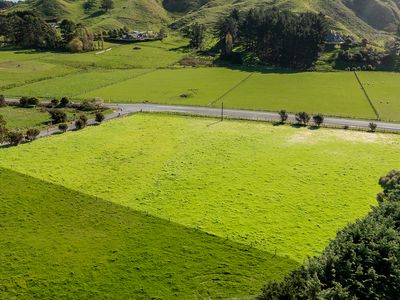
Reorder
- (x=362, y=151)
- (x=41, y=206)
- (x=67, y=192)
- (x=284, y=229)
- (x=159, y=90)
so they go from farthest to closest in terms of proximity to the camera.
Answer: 1. (x=159, y=90)
2. (x=362, y=151)
3. (x=67, y=192)
4. (x=41, y=206)
5. (x=284, y=229)

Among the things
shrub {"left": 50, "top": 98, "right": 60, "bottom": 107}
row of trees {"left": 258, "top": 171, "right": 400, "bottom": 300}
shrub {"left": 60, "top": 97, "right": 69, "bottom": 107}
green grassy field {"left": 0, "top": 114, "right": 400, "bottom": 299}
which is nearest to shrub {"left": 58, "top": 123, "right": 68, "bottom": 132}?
green grassy field {"left": 0, "top": 114, "right": 400, "bottom": 299}

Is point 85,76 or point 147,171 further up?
point 85,76

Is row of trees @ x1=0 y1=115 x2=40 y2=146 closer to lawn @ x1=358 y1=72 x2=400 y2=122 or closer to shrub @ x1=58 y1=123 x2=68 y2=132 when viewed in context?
shrub @ x1=58 y1=123 x2=68 y2=132

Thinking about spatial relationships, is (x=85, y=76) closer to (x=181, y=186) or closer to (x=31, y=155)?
(x=31, y=155)

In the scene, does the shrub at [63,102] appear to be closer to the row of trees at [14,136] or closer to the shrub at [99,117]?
the shrub at [99,117]

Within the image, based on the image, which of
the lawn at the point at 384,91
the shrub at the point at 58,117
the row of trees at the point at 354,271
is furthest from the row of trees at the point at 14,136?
the lawn at the point at 384,91

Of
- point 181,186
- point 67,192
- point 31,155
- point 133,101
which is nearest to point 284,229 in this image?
point 181,186

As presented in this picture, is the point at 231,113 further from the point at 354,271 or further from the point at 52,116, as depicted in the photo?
the point at 354,271
